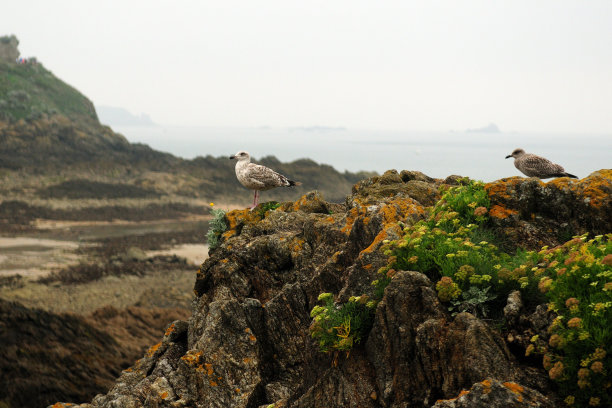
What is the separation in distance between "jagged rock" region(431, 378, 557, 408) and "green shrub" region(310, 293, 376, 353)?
184 cm

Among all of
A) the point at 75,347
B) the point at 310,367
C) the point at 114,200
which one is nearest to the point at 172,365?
the point at 310,367

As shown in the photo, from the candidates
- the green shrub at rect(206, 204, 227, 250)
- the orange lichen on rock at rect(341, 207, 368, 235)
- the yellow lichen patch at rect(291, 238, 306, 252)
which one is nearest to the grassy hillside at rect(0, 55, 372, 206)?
the green shrub at rect(206, 204, 227, 250)

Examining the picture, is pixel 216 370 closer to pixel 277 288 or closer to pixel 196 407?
pixel 196 407

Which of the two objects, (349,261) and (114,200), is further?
(114,200)

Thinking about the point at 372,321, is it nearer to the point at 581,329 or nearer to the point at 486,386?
the point at 486,386

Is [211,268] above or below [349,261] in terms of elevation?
below

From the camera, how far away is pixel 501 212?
897cm

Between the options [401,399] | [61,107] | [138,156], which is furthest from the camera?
[61,107]

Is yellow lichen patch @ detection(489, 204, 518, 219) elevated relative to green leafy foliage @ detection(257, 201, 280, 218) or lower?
elevated

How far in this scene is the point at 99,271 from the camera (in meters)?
43.9

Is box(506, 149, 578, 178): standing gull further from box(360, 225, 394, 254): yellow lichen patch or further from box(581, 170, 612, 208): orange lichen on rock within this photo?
box(360, 225, 394, 254): yellow lichen patch

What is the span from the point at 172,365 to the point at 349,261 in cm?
418

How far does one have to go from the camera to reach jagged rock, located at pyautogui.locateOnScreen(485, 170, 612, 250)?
857 cm

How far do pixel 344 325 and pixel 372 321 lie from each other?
435 millimetres
